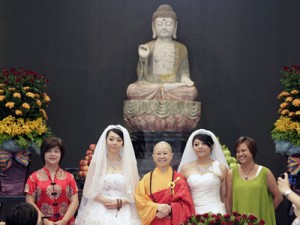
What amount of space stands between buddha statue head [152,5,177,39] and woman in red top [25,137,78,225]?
9.34 ft

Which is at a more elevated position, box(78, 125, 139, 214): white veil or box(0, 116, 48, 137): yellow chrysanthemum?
box(0, 116, 48, 137): yellow chrysanthemum

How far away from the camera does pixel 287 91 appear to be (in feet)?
23.3

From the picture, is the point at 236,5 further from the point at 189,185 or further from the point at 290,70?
the point at 189,185

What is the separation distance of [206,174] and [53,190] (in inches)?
46.1

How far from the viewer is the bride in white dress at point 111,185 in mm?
5457

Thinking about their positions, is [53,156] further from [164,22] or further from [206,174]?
[164,22]

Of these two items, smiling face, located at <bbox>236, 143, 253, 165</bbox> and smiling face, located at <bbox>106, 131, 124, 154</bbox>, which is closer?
smiling face, located at <bbox>236, 143, 253, 165</bbox>

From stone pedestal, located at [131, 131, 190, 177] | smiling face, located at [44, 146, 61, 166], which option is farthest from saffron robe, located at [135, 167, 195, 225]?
stone pedestal, located at [131, 131, 190, 177]

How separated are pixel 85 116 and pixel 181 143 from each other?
1.54 metres

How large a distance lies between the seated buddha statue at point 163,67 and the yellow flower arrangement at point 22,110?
1.14 metres

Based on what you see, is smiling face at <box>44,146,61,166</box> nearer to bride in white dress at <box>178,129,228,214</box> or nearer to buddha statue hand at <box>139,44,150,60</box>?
bride in white dress at <box>178,129,228,214</box>

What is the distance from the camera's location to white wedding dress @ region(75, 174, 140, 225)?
5.42 m

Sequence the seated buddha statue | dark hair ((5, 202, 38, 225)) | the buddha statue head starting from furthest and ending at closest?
the buddha statue head < the seated buddha statue < dark hair ((5, 202, 38, 225))

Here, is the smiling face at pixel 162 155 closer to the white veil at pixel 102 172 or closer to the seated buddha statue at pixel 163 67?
the white veil at pixel 102 172
